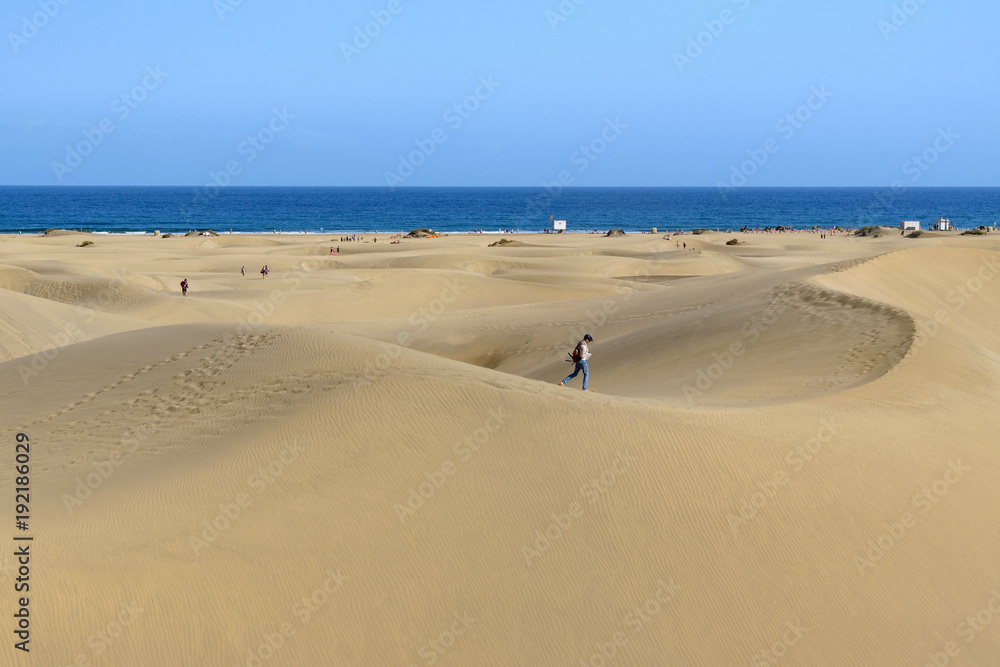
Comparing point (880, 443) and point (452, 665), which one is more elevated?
point (880, 443)

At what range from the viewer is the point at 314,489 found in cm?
827

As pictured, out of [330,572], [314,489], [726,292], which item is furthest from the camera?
[726,292]

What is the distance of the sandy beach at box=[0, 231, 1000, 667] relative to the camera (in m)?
6.85

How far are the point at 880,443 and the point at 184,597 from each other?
736cm

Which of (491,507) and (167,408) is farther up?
(167,408)

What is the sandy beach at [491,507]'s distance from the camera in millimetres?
6848

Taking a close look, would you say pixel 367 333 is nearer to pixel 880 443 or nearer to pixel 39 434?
pixel 39 434

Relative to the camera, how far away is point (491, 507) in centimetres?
810

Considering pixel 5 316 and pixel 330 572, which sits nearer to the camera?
pixel 330 572

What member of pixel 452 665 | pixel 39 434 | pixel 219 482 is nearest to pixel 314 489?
pixel 219 482

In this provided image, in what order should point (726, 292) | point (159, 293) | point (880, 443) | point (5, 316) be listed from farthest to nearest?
point (159, 293), point (726, 292), point (5, 316), point (880, 443)

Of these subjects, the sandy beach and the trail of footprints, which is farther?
the trail of footprints

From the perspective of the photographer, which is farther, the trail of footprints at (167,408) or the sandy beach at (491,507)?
the trail of footprints at (167,408)

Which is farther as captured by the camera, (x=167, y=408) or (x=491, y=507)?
(x=167, y=408)
